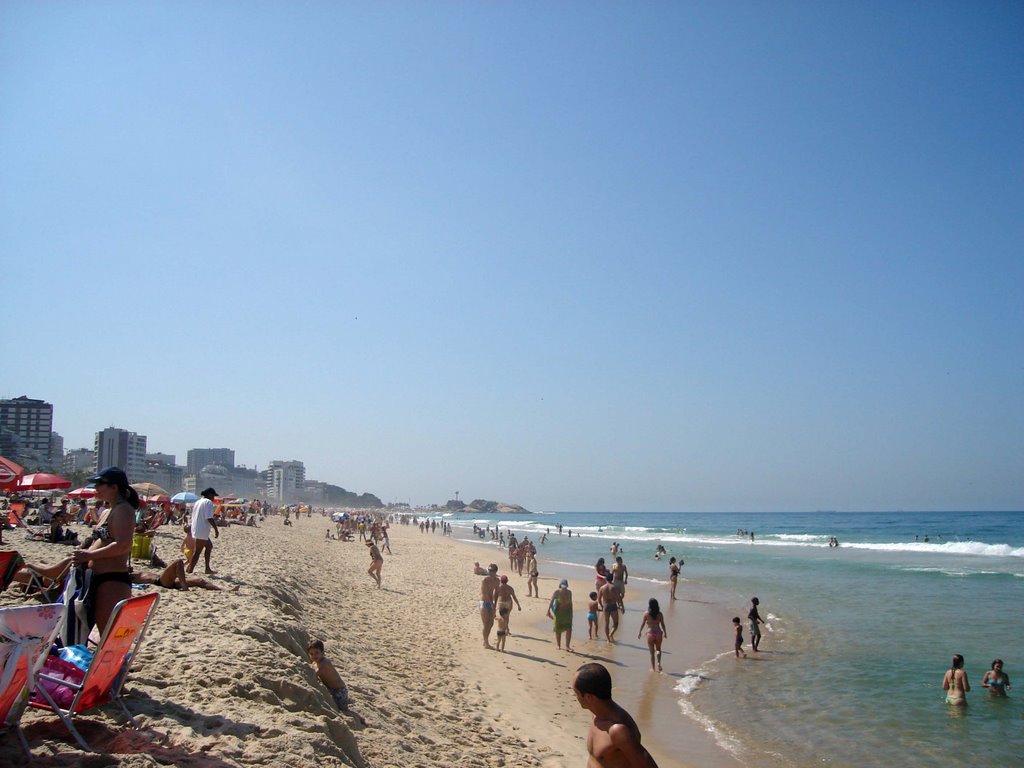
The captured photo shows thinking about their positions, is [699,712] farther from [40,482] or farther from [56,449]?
[56,449]

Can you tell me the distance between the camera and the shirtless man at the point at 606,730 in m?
3.32

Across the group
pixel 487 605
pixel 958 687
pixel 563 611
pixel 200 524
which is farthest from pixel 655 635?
pixel 200 524

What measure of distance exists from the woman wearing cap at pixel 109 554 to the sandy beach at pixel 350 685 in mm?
703

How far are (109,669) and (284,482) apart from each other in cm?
18136

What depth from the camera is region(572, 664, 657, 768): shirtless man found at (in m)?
3.32

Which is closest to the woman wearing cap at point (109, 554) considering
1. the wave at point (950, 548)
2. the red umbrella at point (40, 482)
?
the red umbrella at point (40, 482)

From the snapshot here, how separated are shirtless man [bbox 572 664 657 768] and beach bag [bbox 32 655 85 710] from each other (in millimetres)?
2988

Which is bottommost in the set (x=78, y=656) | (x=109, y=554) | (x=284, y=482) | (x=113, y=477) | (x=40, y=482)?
(x=284, y=482)

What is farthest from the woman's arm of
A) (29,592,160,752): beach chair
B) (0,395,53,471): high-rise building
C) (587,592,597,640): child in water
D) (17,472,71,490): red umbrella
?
(0,395,53,471): high-rise building

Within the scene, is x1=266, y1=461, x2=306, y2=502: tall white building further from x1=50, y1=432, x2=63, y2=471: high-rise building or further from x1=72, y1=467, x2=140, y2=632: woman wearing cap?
x1=72, y1=467, x2=140, y2=632: woman wearing cap

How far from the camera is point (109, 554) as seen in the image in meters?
4.36

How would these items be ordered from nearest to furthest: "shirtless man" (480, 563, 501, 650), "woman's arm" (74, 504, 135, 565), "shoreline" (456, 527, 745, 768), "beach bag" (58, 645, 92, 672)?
"beach bag" (58, 645, 92, 672) < "woman's arm" (74, 504, 135, 565) < "shoreline" (456, 527, 745, 768) < "shirtless man" (480, 563, 501, 650)

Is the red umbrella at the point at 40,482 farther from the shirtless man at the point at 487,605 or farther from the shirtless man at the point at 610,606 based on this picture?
the shirtless man at the point at 610,606

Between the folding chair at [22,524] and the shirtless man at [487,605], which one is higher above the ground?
the folding chair at [22,524]
